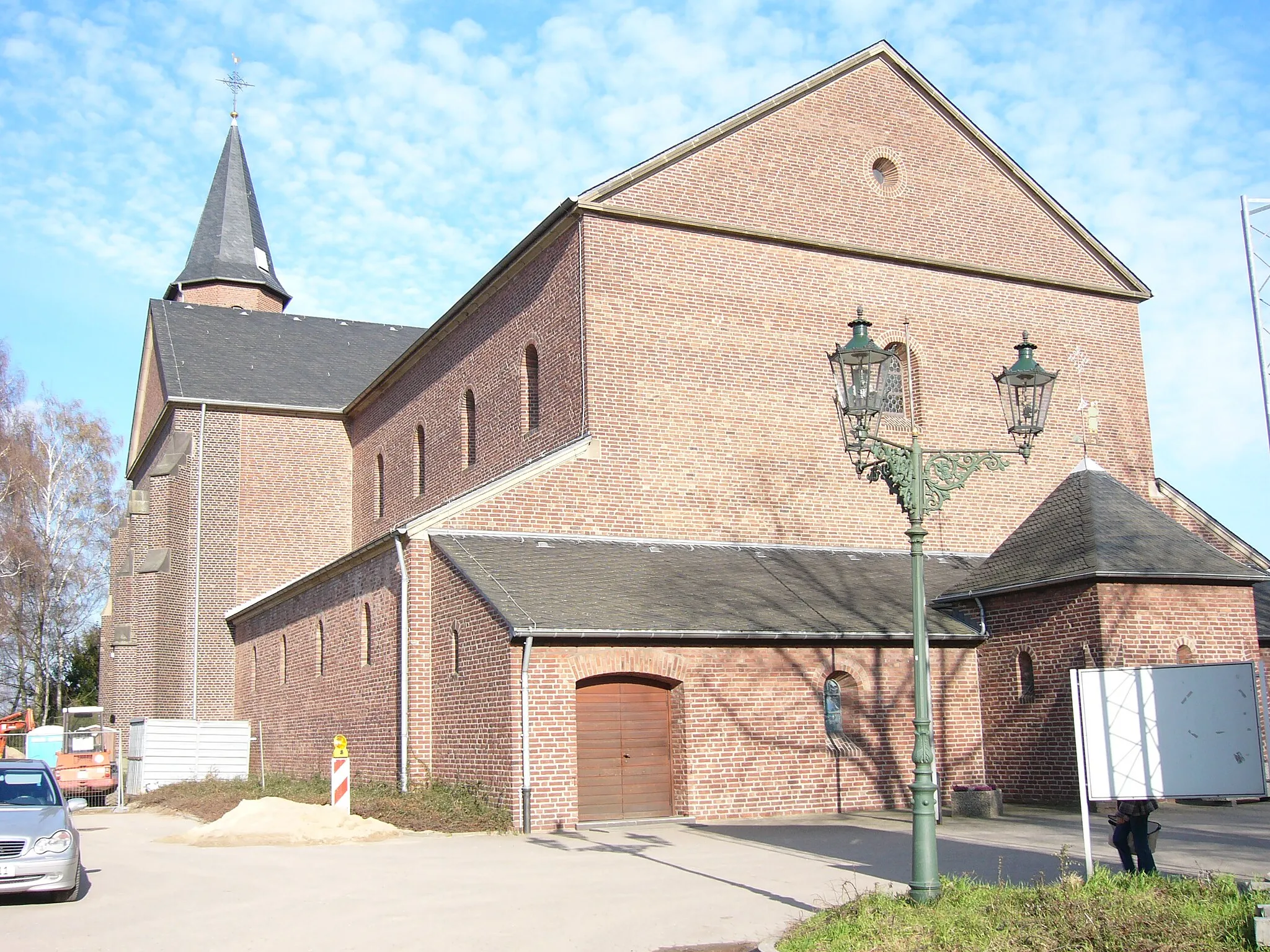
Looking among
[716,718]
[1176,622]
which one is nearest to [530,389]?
[716,718]

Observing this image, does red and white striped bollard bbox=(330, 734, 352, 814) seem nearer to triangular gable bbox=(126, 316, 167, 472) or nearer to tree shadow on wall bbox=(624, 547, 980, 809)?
tree shadow on wall bbox=(624, 547, 980, 809)

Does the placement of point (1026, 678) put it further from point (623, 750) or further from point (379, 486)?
point (379, 486)

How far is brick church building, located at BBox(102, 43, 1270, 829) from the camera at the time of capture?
1756 cm

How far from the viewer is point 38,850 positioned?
1109 centimetres

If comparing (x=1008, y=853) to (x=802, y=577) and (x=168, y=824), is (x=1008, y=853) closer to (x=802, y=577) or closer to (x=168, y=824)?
(x=802, y=577)

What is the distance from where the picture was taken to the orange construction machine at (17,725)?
111ft

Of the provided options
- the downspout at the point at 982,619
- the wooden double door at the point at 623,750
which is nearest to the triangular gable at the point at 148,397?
the wooden double door at the point at 623,750

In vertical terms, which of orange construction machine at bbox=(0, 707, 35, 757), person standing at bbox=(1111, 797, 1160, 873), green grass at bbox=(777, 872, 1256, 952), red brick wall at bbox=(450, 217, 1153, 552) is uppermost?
red brick wall at bbox=(450, 217, 1153, 552)

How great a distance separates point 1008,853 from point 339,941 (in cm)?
748

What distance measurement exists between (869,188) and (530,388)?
7.72 m

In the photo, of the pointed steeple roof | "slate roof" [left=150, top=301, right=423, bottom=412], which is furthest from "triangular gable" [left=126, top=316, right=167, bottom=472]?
the pointed steeple roof

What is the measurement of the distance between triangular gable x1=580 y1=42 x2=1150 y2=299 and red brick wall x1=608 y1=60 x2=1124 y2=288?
0.9 inches

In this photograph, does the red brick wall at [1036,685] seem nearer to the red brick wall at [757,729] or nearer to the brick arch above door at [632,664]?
the red brick wall at [757,729]

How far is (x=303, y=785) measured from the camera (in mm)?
23359
